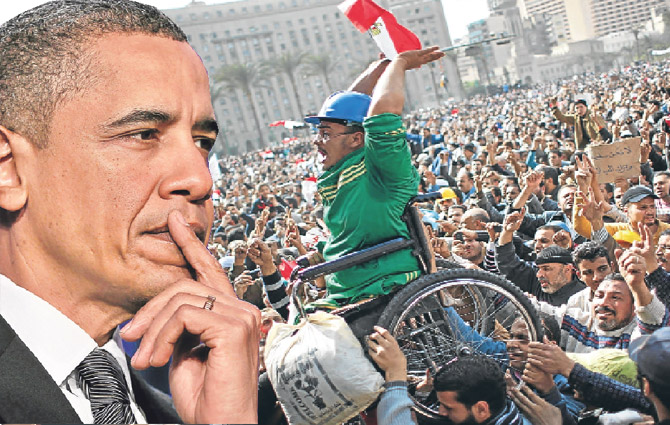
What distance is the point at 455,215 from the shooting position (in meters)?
7.53

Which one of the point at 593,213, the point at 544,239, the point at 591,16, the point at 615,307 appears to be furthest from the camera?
the point at 591,16

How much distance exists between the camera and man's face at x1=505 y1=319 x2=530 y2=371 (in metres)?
3.15

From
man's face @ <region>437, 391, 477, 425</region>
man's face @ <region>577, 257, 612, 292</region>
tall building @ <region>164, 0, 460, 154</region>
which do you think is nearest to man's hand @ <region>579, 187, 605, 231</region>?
man's face @ <region>577, 257, 612, 292</region>

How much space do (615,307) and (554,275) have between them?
1.14 metres

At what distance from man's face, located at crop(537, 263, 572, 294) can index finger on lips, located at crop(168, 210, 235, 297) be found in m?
4.03

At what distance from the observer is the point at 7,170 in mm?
1135

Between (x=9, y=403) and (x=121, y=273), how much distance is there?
0.26m

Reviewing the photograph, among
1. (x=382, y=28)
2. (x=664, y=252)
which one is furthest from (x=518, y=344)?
(x=664, y=252)

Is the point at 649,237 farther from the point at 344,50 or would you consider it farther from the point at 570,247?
the point at 344,50

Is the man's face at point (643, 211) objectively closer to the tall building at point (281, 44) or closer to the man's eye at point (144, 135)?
the man's eye at point (144, 135)

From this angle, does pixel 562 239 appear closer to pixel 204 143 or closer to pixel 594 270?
pixel 594 270

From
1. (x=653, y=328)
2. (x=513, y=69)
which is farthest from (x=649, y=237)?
(x=513, y=69)

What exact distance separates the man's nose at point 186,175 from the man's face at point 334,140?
6.47 feet

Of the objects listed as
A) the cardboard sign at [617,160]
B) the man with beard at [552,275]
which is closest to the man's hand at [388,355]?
the man with beard at [552,275]
